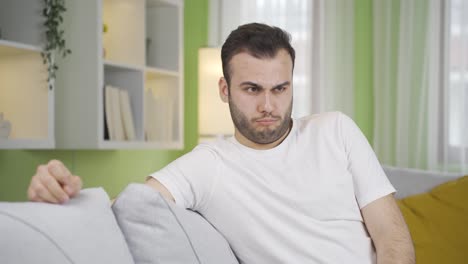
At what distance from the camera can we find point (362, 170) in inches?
64.3

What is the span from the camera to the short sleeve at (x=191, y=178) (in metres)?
1.48

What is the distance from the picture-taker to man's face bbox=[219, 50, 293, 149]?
1.68 metres

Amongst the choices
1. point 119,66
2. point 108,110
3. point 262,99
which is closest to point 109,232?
point 262,99

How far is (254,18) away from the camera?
13.3 ft

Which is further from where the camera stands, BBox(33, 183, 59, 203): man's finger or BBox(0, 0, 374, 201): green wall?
BBox(0, 0, 374, 201): green wall

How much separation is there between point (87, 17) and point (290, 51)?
4.26 ft

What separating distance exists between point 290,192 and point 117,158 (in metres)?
2.07

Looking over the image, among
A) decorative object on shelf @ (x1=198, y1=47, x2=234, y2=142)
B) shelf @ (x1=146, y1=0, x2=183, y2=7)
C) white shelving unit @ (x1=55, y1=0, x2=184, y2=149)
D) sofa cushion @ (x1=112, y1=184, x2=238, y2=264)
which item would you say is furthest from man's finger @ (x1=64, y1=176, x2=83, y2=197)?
decorative object on shelf @ (x1=198, y1=47, x2=234, y2=142)

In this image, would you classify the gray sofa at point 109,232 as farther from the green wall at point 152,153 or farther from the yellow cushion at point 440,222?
the green wall at point 152,153

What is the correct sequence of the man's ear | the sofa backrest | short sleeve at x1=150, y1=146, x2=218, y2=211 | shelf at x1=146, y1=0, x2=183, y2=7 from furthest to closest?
shelf at x1=146, y1=0, x2=183, y2=7, the sofa backrest, the man's ear, short sleeve at x1=150, y1=146, x2=218, y2=211

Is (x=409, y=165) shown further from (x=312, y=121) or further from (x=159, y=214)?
(x=159, y=214)

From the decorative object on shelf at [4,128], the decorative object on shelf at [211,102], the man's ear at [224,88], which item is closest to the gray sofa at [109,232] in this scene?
the man's ear at [224,88]

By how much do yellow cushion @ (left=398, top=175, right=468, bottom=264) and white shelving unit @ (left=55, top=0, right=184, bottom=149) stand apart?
1358 mm

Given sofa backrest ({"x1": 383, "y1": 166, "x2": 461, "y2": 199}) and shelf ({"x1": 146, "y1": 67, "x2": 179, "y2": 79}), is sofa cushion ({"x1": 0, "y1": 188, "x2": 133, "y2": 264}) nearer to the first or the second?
sofa backrest ({"x1": 383, "y1": 166, "x2": 461, "y2": 199})
